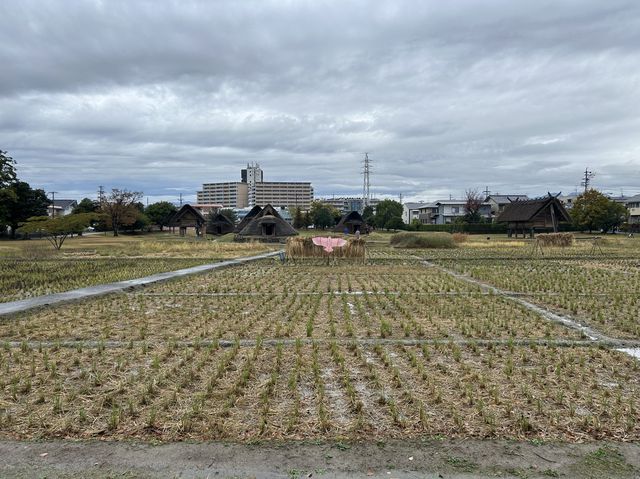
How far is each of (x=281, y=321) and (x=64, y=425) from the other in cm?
444

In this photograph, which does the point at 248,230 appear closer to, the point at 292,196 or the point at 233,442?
the point at 233,442

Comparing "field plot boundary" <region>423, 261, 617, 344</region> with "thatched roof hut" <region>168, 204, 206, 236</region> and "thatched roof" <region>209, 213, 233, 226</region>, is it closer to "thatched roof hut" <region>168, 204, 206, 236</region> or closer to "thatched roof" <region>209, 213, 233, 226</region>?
"thatched roof hut" <region>168, 204, 206, 236</region>

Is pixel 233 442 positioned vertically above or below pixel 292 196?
below

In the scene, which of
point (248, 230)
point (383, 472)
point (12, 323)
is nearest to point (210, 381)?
point (383, 472)

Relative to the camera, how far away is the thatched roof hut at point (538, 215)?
149ft

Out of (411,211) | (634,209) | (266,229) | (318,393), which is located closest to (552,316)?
(318,393)

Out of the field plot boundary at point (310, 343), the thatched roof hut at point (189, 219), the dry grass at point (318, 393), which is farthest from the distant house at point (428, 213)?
the dry grass at point (318, 393)

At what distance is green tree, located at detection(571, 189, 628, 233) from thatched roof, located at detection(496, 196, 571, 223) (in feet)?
26.8

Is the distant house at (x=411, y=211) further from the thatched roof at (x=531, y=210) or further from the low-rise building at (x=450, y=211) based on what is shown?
the thatched roof at (x=531, y=210)

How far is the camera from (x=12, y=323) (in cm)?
798

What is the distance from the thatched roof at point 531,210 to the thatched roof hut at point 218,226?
3338 centimetres

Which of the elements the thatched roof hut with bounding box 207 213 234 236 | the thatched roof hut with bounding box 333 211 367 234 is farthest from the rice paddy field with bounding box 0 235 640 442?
the thatched roof hut with bounding box 207 213 234 236

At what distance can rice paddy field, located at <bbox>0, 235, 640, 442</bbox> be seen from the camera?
A: 155 inches

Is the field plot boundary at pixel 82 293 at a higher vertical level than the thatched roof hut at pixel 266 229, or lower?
lower
